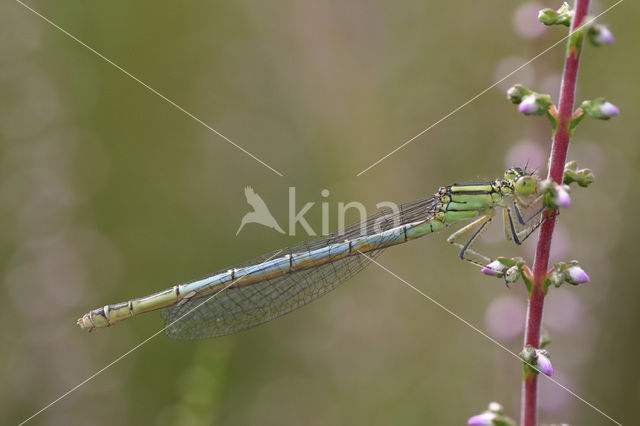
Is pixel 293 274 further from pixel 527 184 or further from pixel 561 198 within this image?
pixel 561 198

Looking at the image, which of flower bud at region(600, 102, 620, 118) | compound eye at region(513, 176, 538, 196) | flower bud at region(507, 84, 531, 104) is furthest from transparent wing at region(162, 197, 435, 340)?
flower bud at region(600, 102, 620, 118)

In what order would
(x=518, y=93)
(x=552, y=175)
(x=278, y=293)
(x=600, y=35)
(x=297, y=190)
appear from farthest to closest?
(x=297, y=190), (x=278, y=293), (x=518, y=93), (x=552, y=175), (x=600, y=35)

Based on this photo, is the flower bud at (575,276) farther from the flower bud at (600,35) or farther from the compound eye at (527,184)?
the flower bud at (600,35)

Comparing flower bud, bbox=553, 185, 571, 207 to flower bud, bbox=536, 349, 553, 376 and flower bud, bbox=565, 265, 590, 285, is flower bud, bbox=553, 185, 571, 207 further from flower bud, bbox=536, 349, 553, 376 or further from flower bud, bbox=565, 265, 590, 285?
flower bud, bbox=536, 349, 553, 376
